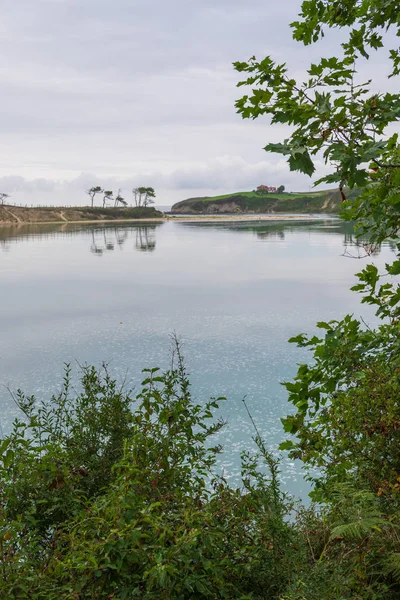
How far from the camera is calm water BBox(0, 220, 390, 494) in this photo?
46.7 ft

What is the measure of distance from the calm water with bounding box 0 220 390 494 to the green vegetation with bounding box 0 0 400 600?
1440 millimetres

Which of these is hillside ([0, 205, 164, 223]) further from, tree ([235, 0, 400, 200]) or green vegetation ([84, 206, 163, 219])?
tree ([235, 0, 400, 200])

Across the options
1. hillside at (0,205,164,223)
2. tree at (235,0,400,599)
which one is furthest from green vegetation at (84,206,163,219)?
tree at (235,0,400,599)

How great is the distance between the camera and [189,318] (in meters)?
23.8

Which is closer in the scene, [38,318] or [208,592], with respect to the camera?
[208,592]

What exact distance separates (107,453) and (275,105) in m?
4.41

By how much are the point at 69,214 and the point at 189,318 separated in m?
136

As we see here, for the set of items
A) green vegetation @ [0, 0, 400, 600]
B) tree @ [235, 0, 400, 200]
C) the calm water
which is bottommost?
the calm water

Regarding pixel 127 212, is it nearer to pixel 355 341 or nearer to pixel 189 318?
pixel 189 318

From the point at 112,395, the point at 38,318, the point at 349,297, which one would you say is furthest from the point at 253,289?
the point at 112,395

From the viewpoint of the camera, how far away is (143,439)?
4.42 metres

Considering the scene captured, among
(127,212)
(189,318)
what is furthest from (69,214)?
(189,318)

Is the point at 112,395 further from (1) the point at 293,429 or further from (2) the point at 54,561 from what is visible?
(2) the point at 54,561

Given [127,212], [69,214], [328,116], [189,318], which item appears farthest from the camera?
[127,212]
